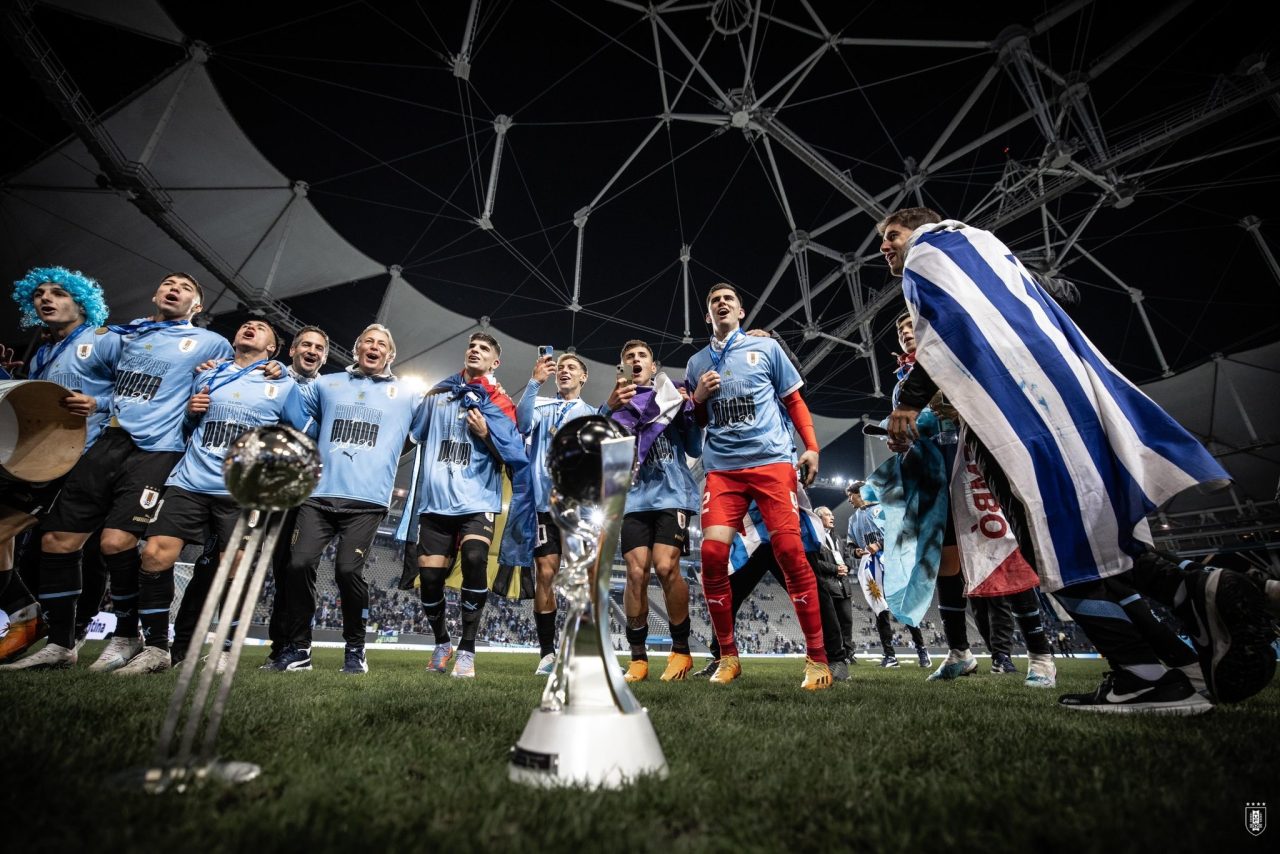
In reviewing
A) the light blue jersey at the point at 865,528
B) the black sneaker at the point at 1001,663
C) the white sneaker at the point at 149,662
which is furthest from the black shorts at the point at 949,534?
the white sneaker at the point at 149,662

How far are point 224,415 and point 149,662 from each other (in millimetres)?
1559

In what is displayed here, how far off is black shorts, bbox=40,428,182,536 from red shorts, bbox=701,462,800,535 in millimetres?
3536

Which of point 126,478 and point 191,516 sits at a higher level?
point 126,478

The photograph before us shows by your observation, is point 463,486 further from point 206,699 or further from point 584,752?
point 584,752

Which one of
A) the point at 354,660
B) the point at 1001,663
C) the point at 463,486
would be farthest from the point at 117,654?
the point at 1001,663

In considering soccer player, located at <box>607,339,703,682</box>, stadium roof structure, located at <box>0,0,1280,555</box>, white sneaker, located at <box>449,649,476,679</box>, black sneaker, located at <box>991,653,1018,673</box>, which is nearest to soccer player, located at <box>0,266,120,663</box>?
white sneaker, located at <box>449,649,476,679</box>

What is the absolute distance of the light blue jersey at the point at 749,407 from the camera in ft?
11.8

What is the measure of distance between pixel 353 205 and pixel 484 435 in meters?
11.2

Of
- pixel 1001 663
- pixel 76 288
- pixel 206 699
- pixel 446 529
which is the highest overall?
pixel 76 288

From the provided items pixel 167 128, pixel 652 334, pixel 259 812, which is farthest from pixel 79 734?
pixel 652 334

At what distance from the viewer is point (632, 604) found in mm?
4125

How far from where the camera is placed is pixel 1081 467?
197 centimetres

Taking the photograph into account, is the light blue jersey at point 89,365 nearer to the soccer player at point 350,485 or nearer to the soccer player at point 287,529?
the soccer player at point 287,529

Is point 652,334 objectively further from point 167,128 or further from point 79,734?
point 79,734
